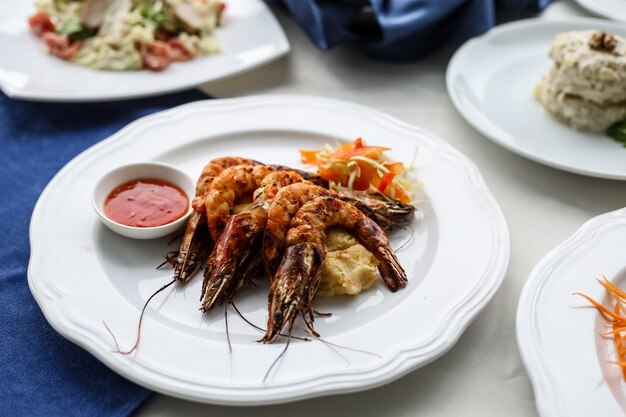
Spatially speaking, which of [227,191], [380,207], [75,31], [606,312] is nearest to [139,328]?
[227,191]

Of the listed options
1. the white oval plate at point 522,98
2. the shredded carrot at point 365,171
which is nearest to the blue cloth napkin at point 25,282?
the shredded carrot at point 365,171

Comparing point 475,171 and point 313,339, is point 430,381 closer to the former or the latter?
point 313,339

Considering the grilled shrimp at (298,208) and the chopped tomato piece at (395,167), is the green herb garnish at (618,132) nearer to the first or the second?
the chopped tomato piece at (395,167)

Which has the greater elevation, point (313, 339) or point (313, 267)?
point (313, 267)

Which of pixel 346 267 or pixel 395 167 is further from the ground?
pixel 346 267

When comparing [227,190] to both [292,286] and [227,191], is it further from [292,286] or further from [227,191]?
[292,286]

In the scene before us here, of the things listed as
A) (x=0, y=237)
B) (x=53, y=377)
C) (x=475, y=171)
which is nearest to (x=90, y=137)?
(x=0, y=237)

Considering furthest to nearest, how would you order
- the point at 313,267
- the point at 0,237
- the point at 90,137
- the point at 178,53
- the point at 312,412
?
the point at 178,53 → the point at 90,137 → the point at 0,237 → the point at 313,267 → the point at 312,412

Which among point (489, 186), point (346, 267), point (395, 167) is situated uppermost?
point (346, 267)
